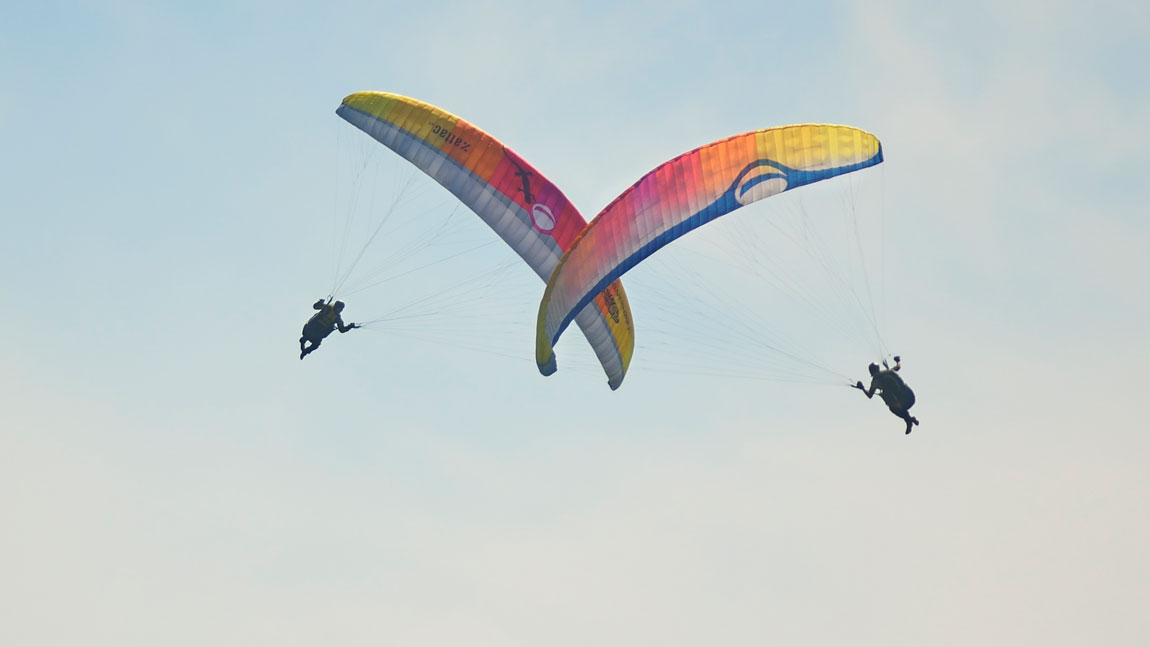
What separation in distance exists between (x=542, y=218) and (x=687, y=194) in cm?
528

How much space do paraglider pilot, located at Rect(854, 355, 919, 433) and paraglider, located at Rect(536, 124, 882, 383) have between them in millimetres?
4523

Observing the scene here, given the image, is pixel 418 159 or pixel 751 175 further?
pixel 418 159

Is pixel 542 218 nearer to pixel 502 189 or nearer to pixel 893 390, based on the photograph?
pixel 502 189

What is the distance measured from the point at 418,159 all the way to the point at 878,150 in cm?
1133

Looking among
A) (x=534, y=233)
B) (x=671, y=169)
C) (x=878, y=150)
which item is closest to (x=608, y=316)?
(x=534, y=233)

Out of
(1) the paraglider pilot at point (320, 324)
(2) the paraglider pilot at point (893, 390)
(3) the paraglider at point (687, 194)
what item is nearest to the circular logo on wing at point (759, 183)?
(3) the paraglider at point (687, 194)

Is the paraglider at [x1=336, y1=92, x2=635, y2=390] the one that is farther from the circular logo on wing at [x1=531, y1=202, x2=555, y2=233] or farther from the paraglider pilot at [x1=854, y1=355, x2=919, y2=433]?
the paraglider pilot at [x1=854, y1=355, x2=919, y2=433]

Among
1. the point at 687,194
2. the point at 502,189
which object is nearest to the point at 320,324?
the point at 502,189

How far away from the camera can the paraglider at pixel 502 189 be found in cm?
3978

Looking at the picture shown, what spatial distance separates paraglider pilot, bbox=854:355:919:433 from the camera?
118ft

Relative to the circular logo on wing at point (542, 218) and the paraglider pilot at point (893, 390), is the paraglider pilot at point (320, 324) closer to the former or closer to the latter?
the circular logo on wing at point (542, 218)

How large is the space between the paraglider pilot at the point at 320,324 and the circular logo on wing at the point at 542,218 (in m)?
5.32

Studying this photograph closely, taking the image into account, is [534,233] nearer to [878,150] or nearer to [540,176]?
[540,176]

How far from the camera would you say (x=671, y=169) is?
35.6 meters
